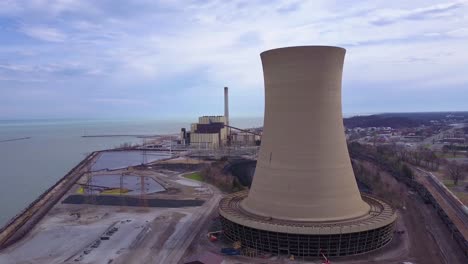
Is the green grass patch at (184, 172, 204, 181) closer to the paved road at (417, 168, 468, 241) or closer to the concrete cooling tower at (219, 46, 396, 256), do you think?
the paved road at (417, 168, 468, 241)

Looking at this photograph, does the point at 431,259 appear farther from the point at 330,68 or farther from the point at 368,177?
the point at 368,177

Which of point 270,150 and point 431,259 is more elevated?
point 270,150

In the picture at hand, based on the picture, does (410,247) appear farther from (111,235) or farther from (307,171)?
(111,235)

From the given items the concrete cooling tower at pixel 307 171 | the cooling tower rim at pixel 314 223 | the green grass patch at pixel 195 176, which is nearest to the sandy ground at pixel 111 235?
the cooling tower rim at pixel 314 223

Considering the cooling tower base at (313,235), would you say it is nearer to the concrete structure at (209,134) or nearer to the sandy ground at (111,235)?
the sandy ground at (111,235)

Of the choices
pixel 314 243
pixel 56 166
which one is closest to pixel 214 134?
pixel 56 166

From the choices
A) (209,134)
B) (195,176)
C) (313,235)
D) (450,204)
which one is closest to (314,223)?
(313,235)
